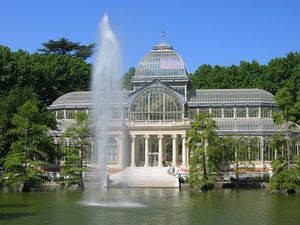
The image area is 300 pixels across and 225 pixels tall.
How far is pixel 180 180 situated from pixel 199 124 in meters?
6.21

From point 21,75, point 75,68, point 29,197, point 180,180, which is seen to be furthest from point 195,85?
point 29,197

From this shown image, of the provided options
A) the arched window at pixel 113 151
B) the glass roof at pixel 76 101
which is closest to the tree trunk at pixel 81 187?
the arched window at pixel 113 151

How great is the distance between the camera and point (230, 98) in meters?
77.0

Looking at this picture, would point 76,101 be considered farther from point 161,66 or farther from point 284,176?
point 284,176

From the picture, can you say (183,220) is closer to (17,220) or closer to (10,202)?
(17,220)

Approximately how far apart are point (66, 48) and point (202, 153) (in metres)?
60.5

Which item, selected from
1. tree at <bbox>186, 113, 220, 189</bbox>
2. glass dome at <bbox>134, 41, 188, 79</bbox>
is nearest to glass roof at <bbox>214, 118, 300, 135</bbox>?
glass dome at <bbox>134, 41, 188, 79</bbox>

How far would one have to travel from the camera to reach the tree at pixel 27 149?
1984 inches

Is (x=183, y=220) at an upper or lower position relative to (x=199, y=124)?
lower

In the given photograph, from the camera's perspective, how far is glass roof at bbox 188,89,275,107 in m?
75.9

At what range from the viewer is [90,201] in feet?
135

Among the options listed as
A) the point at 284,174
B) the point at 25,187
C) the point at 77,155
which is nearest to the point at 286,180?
the point at 284,174

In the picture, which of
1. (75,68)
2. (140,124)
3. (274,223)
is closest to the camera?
(274,223)

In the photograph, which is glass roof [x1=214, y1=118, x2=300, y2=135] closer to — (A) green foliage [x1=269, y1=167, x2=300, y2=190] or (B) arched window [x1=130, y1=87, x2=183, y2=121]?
(B) arched window [x1=130, y1=87, x2=183, y2=121]
